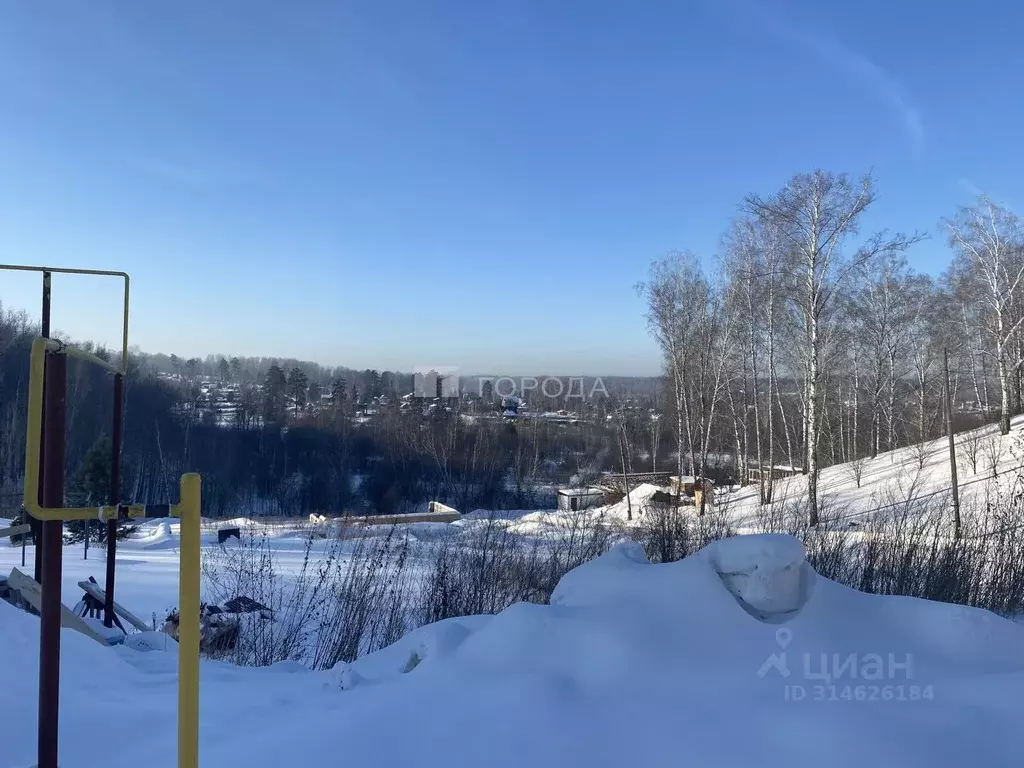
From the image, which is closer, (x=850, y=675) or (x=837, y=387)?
(x=850, y=675)

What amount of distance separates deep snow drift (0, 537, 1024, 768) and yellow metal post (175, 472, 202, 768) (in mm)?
423

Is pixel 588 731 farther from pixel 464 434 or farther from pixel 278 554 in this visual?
pixel 464 434

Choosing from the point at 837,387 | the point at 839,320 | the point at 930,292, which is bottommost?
the point at 837,387

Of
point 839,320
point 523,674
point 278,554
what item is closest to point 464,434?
point 839,320

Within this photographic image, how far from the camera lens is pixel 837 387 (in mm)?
21703

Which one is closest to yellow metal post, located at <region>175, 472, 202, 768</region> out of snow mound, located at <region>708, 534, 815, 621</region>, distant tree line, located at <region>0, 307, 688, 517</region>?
snow mound, located at <region>708, 534, 815, 621</region>

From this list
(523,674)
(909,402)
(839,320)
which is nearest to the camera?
(523,674)

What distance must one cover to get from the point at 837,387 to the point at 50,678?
77.3 ft

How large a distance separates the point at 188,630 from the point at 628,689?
1.37 meters

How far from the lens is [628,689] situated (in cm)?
211
